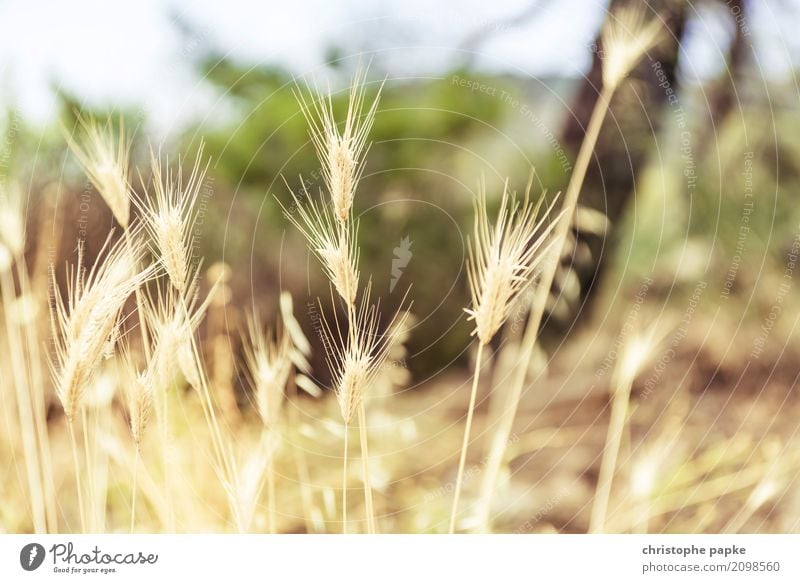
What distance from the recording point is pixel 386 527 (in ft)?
2.70

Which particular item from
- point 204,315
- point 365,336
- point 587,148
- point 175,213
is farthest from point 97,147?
point 587,148

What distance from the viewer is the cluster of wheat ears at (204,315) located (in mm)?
650

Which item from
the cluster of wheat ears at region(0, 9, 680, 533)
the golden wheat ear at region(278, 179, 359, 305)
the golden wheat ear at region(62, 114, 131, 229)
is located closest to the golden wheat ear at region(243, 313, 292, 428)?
the cluster of wheat ears at region(0, 9, 680, 533)

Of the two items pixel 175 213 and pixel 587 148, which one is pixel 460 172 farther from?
pixel 175 213

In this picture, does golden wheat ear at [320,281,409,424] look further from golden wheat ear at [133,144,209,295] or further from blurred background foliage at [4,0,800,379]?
golden wheat ear at [133,144,209,295]

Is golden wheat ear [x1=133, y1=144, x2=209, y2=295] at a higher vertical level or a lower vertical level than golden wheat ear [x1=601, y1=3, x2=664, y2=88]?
lower

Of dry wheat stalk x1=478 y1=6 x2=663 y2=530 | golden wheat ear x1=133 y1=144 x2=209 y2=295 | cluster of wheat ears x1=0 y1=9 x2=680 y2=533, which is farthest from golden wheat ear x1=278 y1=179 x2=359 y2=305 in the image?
dry wheat stalk x1=478 y1=6 x2=663 y2=530

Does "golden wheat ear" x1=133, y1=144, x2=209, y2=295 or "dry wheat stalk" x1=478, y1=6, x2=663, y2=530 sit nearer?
"golden wheat ear" x1=133, y1=144, x2=209, y2=295

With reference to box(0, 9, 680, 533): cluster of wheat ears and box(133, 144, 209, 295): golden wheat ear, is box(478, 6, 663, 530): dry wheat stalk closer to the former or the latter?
box(0, 9, 680, 533): cluster of wheat ears

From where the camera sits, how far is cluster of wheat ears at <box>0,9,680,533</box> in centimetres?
65

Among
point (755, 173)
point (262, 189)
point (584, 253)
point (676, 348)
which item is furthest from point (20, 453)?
point (755, 173)
